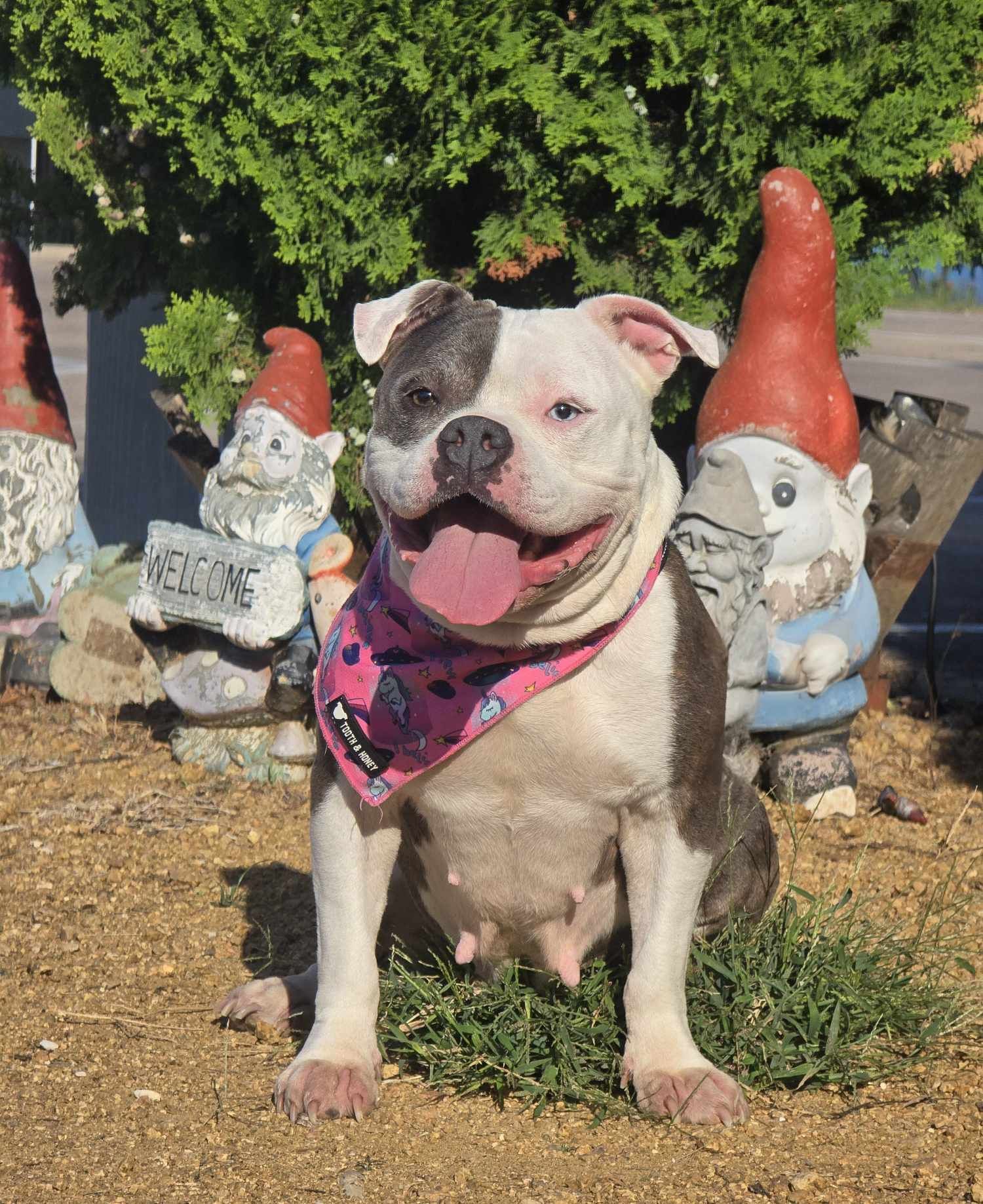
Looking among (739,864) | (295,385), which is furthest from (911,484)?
(739,864)

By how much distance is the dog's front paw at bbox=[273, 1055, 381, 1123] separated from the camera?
A: 3148 millimetres

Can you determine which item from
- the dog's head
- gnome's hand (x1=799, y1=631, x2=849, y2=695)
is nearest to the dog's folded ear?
the dog's head

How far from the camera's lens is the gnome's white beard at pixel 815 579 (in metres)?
→ 5.39

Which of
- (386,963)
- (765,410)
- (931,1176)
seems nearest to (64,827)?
(386,963)

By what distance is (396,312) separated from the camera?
327 cm

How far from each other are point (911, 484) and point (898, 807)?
1343 millimetres

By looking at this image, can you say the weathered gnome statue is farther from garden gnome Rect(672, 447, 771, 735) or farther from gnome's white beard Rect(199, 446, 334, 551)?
garden gnome Rect(672, 447, 771, 735)

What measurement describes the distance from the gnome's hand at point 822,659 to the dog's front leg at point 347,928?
7.81 ft

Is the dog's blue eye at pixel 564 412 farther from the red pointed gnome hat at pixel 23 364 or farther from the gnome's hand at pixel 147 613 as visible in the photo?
the red pointed gnome hat at pixel 23 364

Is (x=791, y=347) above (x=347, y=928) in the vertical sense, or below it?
above

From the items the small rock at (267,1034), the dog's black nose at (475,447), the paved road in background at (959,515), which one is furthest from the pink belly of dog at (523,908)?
the paved road in background at (959,515)

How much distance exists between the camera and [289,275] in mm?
6562

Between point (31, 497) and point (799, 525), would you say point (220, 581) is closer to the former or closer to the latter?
point (31, 497)

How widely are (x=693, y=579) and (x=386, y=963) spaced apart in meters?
1.71
